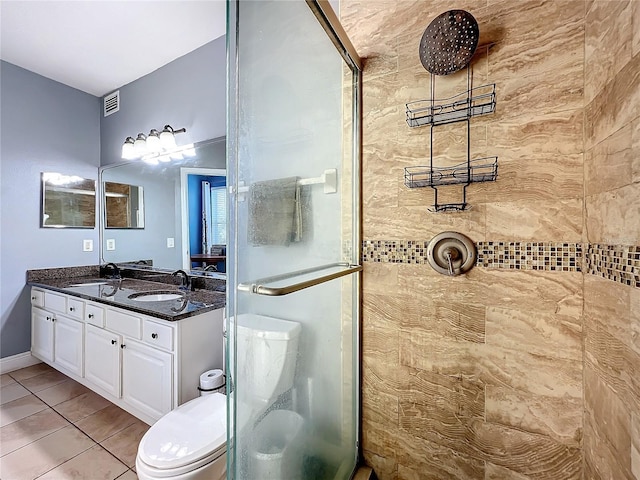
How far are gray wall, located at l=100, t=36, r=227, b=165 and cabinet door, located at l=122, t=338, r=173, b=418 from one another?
1.51 metres

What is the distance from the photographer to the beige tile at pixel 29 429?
5.54 ft

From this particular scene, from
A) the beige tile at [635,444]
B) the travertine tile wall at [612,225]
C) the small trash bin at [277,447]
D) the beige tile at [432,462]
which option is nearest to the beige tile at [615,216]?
the travertine tile wall at [612,225]

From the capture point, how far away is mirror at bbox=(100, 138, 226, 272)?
2.21 meters

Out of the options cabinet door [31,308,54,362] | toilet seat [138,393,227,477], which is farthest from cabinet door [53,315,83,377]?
toilet seat [138,393,227,477]

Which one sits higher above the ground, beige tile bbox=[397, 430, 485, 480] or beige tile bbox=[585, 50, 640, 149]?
beige tile bbox=[585, 50, 640, 149]

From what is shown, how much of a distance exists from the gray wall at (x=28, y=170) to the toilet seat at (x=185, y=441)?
2363 mm

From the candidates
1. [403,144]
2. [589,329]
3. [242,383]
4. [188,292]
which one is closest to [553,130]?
[403,144]

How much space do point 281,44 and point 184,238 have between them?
183 cm

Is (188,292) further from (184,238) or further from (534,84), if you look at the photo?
(534,84)

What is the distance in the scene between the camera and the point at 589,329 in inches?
35.7

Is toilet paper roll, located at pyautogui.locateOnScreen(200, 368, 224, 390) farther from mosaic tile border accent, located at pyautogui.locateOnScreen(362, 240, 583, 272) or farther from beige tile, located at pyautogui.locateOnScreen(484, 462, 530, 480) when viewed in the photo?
beige tile, located at pyautogui.locateOnScreen(484, 462, 530, 480)

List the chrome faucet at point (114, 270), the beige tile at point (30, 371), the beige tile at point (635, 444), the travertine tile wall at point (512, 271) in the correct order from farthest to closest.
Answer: the chrome faucet at point (114, 270) → the beige tile at point (30, 371) → the travertine tile wall at point (512, 271) → the beige tile at point (635, 444)

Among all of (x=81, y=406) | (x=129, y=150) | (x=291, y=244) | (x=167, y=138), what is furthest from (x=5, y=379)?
(x=291, y=244)

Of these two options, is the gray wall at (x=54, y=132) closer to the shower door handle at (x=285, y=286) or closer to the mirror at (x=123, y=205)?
the mirror at (x=123, y=205)
